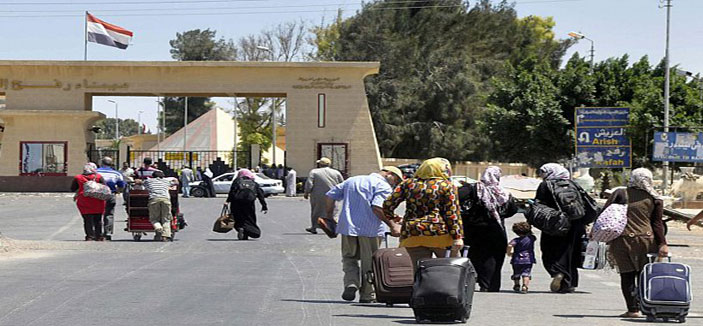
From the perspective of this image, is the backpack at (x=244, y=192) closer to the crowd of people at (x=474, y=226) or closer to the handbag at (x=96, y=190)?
the handbag at (x=96, y=190)

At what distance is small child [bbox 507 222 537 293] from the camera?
13516mm

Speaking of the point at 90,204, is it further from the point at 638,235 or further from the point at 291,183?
the point at 291,183

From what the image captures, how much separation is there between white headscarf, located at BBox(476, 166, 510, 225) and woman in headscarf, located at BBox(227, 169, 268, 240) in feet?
31.0

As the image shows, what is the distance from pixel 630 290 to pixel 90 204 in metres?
12.3

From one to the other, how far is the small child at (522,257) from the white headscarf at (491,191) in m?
0.84

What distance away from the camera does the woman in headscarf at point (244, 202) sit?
21875 millimetres

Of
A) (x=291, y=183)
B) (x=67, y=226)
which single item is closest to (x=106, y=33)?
(x=291, y=183)

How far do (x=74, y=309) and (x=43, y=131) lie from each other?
41843mm

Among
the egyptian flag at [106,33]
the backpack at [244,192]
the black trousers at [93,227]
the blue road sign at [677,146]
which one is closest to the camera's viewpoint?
the black trousers at [93,227]

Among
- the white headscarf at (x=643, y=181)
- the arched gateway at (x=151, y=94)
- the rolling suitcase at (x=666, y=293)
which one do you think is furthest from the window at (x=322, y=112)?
the rolling suitcase at (x=666, y=293)

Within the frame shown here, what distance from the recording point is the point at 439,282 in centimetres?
1005

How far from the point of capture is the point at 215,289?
41.9ft

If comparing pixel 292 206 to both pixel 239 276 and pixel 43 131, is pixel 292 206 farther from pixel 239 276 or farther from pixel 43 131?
pixel 239 276

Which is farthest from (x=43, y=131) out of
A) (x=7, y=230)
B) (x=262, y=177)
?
(x=7, y=230)
